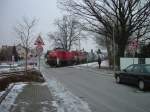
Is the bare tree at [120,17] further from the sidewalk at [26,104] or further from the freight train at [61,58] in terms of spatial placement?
the sidewalk at [26,104]

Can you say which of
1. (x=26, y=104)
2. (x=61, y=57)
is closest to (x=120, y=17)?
(x=61, y=57)

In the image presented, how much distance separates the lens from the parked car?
19.2m

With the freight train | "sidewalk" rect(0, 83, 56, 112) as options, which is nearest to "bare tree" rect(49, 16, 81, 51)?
the freight train

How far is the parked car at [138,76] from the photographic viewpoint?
1917cm

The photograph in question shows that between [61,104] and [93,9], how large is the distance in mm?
38818

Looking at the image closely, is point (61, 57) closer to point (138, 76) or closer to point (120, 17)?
point (120, 17)

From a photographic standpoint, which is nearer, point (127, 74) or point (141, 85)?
point (141, 85)

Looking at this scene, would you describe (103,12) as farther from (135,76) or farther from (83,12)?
(135,76)

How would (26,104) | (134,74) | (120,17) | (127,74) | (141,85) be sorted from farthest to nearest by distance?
(120,17)
(127,74)
(134,74)
(141,85)
(26,104)

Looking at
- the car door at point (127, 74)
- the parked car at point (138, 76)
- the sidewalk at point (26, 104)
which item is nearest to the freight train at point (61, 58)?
the parked car at point (138, 76)

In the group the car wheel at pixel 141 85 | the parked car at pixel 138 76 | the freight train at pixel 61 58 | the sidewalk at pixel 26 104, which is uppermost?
the freight train at pixel 61 58

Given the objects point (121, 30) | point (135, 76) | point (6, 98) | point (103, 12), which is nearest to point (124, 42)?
point (121, 30)

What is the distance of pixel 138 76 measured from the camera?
66.0 ft

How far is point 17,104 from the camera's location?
43.0 ft
